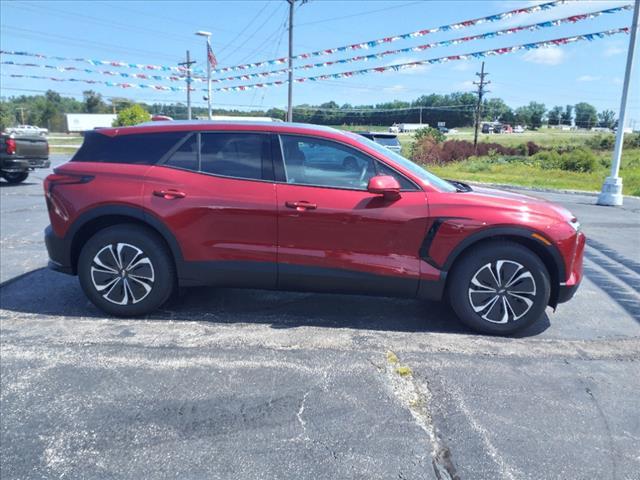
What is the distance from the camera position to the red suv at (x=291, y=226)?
370cm

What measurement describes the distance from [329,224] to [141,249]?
5.24ft

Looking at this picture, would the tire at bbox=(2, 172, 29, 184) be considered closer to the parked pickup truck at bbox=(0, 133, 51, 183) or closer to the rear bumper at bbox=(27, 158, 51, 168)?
the parked pickup truck at bbox=(0, 133, 51, 183)

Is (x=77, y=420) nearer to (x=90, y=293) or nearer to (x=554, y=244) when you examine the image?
(x=90, y=293)

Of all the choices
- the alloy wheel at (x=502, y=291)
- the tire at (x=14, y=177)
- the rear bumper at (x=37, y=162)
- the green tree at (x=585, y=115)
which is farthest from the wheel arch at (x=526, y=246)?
the green tree at (x=585, y=115)

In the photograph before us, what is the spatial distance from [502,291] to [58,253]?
3.75m

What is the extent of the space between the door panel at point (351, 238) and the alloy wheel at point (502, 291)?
497 millimetres

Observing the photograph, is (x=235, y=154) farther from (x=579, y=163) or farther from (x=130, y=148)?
(x=579, y=163)

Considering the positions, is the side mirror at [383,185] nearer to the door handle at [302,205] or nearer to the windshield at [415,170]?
the windshield at [415,170]

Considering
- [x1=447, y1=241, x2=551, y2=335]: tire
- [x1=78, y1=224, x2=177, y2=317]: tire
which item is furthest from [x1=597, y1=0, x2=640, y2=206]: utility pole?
[x1=78, y1=224, x2=177, y2=317]: tire

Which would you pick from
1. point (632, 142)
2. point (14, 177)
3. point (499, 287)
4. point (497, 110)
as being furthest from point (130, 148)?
point (497, 110)

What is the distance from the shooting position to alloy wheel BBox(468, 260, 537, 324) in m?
3.70

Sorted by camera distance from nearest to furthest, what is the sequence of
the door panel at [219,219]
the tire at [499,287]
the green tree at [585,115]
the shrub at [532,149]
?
the tire at [499,287] < the door panel at [219,219] < the shrub at [532,149] < the green tree at [585,115]

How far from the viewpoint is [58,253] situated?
13.4 ft

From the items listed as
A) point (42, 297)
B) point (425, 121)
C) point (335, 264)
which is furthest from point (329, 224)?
point (425, 121)
